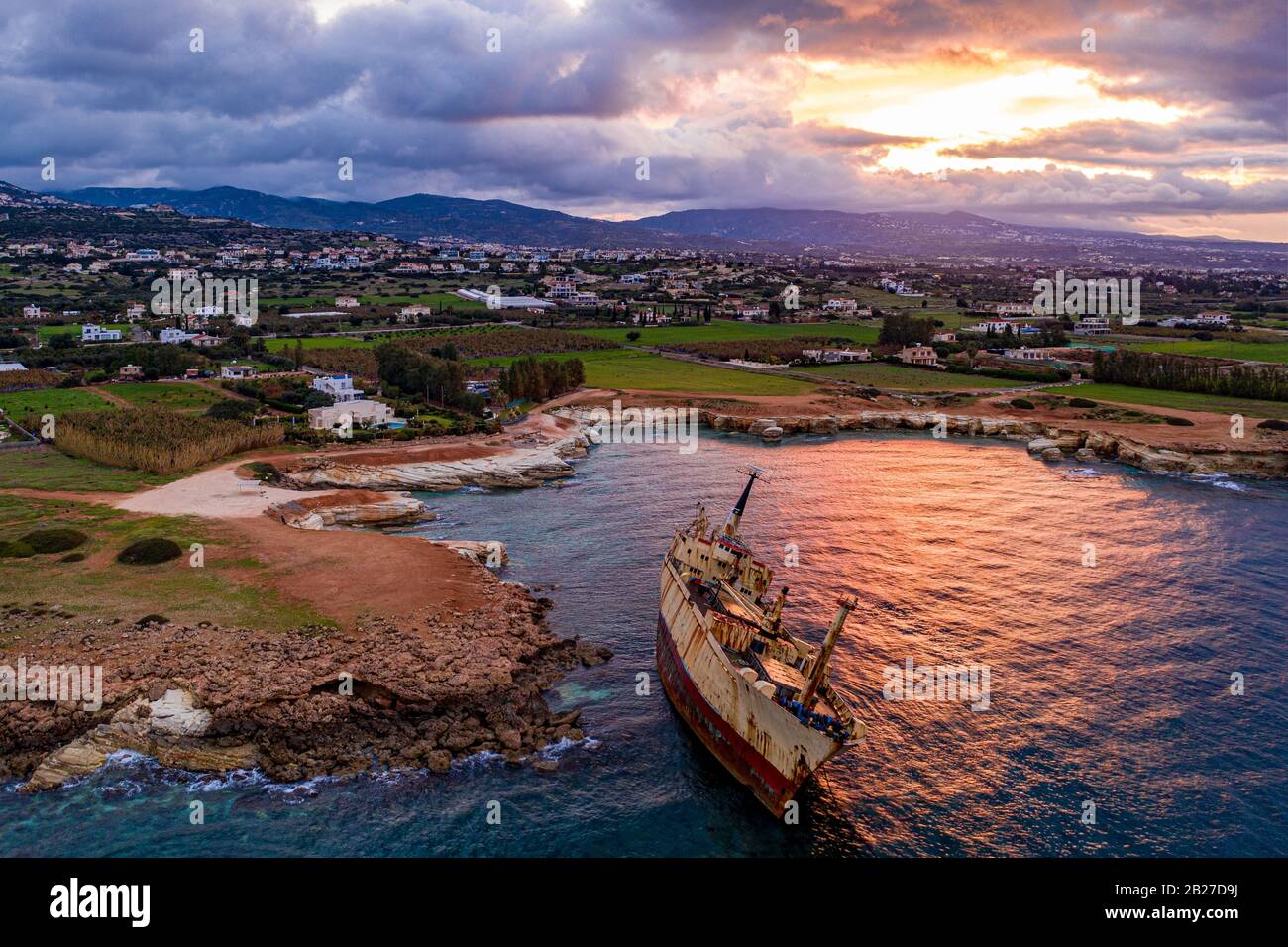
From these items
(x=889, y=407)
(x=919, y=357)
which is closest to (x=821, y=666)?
(x=889, y=407)

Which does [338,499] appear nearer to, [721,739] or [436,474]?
[436,474]

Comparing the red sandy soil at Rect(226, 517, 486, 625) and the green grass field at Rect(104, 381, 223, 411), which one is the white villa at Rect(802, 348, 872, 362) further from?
the red sandy soil at Rect(226, 517, 486, 625)

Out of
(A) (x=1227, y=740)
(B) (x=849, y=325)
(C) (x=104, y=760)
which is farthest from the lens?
(B) (x=849, y=325)

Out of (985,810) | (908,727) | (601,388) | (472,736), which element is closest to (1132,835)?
(985,810)

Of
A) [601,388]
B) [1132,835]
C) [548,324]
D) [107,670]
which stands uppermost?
[548,324]

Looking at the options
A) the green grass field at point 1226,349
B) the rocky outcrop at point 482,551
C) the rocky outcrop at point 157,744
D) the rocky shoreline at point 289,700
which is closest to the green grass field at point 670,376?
the rocky outcrop at point 482,551

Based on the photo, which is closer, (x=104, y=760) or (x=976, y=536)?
(x=104, y=760)

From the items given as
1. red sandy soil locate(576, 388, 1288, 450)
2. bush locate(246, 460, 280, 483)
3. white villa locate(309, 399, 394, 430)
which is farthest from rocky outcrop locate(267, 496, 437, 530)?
red sandy soil locate(576, 388, 1288, 450)

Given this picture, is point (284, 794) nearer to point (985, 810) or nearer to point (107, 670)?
point (107, 670)
